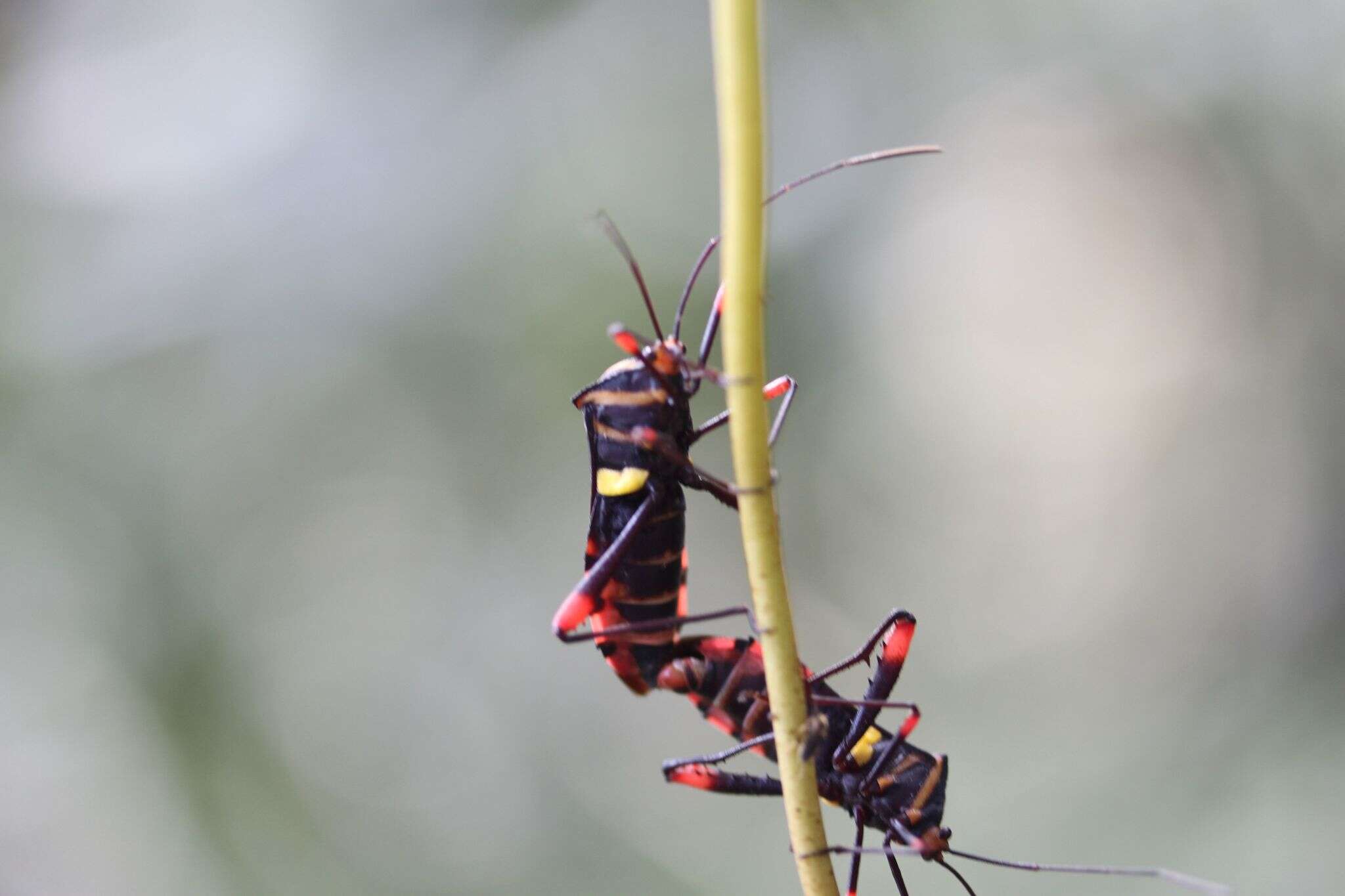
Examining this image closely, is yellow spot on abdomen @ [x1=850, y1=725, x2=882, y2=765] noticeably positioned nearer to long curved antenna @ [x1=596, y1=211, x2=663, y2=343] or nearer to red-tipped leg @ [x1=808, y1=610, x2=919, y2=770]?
red-tipped leg @ [x1=808, y1=610, x2=919, y2=770]

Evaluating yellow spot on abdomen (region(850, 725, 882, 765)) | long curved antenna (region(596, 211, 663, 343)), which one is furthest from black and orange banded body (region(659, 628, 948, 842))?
long curved antenna (region(596, 211, 663, 343))

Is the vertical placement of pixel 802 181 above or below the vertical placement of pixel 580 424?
below

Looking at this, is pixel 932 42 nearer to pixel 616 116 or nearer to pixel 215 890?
pixel 616 116


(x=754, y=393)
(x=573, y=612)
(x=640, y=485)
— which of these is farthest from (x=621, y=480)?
(x=754, y=393)

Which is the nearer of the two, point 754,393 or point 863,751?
point 754,393

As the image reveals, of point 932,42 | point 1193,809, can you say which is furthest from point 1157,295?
point 1193,809

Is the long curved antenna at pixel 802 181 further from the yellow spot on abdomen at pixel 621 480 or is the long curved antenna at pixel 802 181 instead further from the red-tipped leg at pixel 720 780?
the red-tipped leg at pixel 720 780

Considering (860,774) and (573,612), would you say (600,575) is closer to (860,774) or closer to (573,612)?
(573,612)
